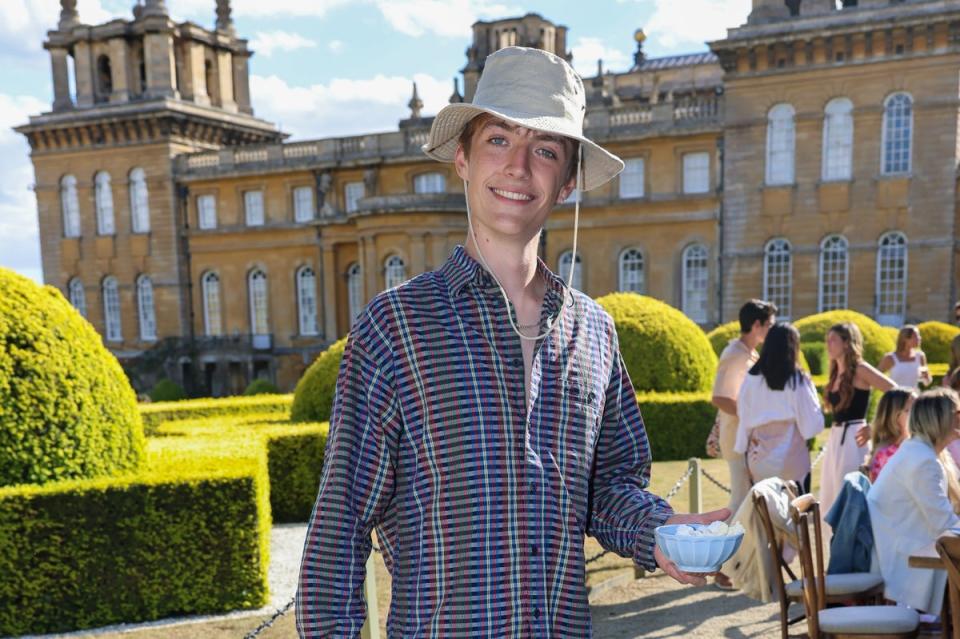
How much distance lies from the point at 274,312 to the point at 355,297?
12.6 feet

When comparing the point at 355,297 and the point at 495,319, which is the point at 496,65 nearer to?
the point at 495,319

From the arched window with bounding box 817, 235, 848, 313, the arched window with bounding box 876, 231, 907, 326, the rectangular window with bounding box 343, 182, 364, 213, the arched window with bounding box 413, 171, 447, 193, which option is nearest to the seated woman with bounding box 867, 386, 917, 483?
the arched window with bounding box 876, 231, 907, 326

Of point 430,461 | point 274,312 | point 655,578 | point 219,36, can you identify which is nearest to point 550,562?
point 430,461

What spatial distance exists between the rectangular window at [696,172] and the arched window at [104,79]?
80.5 feet

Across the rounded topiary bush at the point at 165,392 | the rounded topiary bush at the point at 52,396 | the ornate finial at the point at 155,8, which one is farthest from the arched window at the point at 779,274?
the ornate finial at the point at 155,8

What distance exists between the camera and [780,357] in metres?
5.76

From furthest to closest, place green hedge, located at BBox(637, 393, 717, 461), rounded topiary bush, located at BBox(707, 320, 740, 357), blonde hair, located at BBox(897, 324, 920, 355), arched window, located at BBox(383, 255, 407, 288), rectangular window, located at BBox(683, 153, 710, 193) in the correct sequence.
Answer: arched window, located at BBox(383, 255, 407, 288)
rectangular window, located at BBox(683, 153, 710, 193)
rounded topiary bush, located at BBox(707, 320, 740, 357)
green hedge, located at BBox(637, 393, 717, 461)
blonde hair, located at BBox(897, 324, 920, 355)

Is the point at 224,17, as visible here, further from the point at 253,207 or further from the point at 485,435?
the point at 485,435

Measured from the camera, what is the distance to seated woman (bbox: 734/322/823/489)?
574cm

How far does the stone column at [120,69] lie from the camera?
31062 mm

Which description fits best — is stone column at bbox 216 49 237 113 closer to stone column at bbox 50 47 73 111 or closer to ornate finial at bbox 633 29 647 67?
stone column at bbox 50 47 73 111

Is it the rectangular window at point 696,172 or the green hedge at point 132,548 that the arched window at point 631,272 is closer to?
the rectangular window at point 696,172

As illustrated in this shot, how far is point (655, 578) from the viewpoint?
6.48m

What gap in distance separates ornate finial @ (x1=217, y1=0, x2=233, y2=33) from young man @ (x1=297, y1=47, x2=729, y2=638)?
37.2 m
